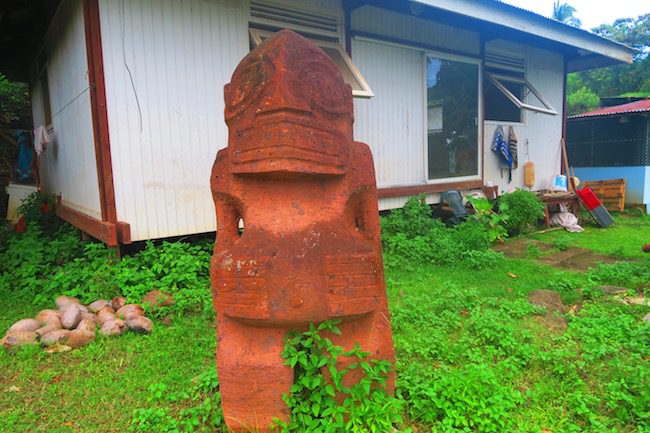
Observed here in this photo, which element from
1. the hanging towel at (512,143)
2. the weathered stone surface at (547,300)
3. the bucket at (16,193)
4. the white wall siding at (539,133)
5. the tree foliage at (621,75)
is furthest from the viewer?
the tree foliage at (621,75)

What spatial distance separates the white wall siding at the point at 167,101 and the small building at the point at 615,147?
35.0 feet

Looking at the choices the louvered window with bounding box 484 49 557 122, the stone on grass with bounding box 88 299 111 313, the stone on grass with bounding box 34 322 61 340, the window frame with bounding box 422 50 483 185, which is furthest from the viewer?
the louvered window with bounding box 484 49 557 122

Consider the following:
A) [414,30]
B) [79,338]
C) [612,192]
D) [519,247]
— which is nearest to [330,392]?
[79,338]

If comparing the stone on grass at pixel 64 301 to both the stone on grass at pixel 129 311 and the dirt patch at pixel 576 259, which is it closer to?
the stone on grass at pixel 129 311

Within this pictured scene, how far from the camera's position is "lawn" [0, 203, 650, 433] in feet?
8.24

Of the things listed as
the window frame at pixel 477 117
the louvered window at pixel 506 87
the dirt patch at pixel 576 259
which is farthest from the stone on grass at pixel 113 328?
the louvered window at pixel 506 87

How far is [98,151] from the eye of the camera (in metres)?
4.77

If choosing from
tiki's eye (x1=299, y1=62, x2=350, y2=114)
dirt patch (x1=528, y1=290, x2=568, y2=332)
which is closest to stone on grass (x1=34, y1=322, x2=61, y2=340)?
tiki's eye (x1=299, y1=62, x2=350, y2=114)

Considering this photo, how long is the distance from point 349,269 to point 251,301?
50 cm

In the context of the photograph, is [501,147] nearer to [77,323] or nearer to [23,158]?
[77,323]

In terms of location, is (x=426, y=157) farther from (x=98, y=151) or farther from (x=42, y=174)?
(x=42, y=174)

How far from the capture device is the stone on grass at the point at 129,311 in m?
3.97

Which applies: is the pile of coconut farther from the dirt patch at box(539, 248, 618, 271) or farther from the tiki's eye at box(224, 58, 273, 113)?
the dirt patch at box(539, 248, 618, 271)

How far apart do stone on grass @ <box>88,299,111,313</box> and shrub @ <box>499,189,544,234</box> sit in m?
6.35
